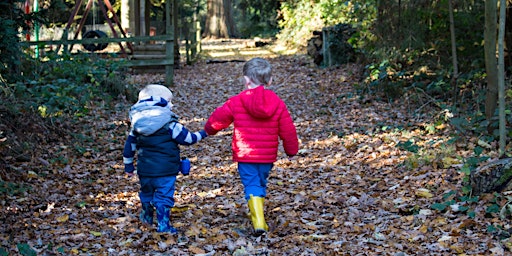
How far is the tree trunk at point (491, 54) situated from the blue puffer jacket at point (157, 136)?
4.05 meters

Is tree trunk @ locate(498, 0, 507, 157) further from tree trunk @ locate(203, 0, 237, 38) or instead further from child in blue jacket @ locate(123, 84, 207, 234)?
tree trunk @ locate(203, 0, 237, 38)

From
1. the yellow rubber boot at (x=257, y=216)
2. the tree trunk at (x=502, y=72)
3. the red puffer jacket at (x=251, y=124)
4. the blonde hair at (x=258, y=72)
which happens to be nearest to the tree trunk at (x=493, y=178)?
the tree trunk at (x=502, y=72)

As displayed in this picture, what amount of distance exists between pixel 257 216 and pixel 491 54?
400 cm

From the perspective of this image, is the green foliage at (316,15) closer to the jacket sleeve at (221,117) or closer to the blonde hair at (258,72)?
the blonde hair at (258,72)

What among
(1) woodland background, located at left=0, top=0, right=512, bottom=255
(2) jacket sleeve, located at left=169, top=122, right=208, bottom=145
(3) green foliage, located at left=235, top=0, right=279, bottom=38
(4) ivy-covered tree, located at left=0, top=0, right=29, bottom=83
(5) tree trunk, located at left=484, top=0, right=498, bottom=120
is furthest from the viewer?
(3) green foliage, located at left=235, top=0, right=279, bottom=38

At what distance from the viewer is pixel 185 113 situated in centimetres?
1350

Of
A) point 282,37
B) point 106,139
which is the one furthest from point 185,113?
point 282,37

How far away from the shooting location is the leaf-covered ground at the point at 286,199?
218 inches

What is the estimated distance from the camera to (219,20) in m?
37.7

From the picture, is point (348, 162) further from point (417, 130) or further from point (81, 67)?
point (81, 67)

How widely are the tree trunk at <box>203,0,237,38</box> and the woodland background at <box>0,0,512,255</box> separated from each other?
21.7m

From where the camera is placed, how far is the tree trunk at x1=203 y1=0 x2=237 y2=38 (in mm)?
37656

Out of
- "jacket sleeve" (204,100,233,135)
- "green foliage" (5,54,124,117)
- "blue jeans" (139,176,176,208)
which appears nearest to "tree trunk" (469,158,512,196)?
"jacket sleeve" (204,100,233,135)

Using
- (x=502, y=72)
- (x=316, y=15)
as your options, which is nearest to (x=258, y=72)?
(x=502, y=72)
